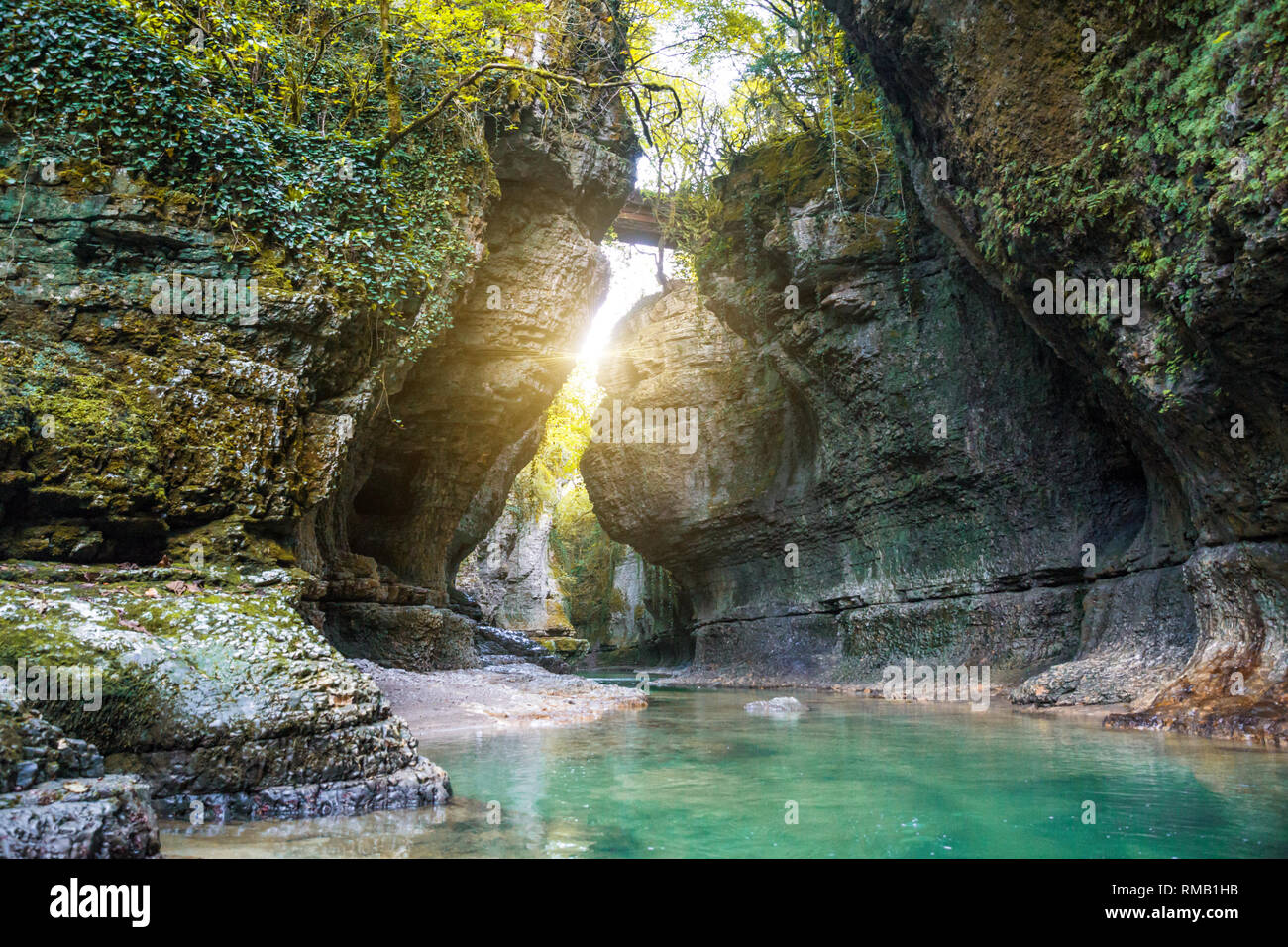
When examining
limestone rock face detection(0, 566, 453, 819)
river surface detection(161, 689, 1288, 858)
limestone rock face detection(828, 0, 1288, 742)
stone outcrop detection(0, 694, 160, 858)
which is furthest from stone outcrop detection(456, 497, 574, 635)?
stone outcrop detection(0, 694, 160, 858)

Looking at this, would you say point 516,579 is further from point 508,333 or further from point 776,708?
point 776,708

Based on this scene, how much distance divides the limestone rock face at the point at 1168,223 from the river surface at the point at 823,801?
192 centimetres

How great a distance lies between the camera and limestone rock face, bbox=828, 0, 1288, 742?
6.23 m

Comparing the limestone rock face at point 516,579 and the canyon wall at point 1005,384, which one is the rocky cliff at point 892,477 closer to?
the canyon wall at point 1005,384

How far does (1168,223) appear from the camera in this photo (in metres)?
7.13

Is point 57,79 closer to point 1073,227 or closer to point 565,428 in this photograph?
point 1073,227

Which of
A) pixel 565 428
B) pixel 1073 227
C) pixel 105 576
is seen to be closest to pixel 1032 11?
pixel 1073 227

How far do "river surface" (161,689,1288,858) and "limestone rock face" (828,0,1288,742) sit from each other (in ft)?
6.30

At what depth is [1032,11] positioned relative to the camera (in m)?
8.48

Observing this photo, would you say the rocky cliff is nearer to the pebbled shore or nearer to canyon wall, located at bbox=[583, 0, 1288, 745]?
canyon wall, located at bbox=[583, 0, 1288, 745]

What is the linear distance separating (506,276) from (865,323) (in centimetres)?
697

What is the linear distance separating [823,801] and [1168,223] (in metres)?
6.23

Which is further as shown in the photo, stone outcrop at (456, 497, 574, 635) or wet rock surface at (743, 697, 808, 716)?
stone outcrop at (456, 497, 574, 635)
